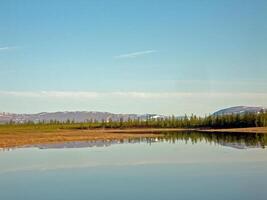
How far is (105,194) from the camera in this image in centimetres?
1939

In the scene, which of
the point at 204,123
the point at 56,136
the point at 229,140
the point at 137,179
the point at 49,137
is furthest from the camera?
the point at 204,123

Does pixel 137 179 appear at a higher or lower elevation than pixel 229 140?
lower

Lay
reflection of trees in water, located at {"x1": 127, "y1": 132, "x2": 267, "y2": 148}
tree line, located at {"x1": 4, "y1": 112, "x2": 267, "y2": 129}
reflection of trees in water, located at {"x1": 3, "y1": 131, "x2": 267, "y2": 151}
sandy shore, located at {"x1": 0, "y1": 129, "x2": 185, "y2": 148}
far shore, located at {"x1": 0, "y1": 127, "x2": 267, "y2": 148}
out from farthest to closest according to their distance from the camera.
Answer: tree line, located at {"x1": 4, "y1": 112, "x2": 267, "y2": 129}
far shore, located at {"x1": 0, "y1": 127, "x2": 267, "y2": 148}
sandy shore, located at {"x1": 0, "y1": 129, "x2": 185, "y2": 148}
reflection of trees in water, located at {"x1": 3, "y1": 131, "x2": 267, "y2": 151}
reflection of trees in water, located at {"x1": 127, "y1": 132, "x2": 267, "y2": 148}

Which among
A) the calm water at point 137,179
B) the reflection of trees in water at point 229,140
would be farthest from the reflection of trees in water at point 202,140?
the calm water at point 137,179

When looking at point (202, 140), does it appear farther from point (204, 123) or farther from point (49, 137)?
point (204, 123)

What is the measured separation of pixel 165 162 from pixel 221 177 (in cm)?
916

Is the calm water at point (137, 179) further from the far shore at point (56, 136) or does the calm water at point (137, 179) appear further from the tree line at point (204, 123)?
the tree line at point (204, 123)

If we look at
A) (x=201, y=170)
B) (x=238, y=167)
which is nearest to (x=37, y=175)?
(x=201, y=170)

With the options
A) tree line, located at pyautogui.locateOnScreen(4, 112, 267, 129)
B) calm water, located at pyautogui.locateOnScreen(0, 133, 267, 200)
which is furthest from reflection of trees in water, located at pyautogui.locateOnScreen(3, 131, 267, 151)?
tree line, located at pyautogui.locateOnScreen(4, 112, 267, 129)

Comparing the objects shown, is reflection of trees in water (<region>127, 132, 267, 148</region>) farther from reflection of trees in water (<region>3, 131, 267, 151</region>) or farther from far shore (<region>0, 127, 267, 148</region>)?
far shore (<region>0, 127, 267, 148</region>)

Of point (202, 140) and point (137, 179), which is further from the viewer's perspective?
point (202, 140)

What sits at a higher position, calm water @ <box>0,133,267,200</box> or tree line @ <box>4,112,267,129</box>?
tree line @ <box>4,112,267,129</box>

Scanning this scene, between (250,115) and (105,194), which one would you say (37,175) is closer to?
(105,194)

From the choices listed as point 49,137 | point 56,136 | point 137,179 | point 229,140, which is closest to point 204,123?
point 56,136
